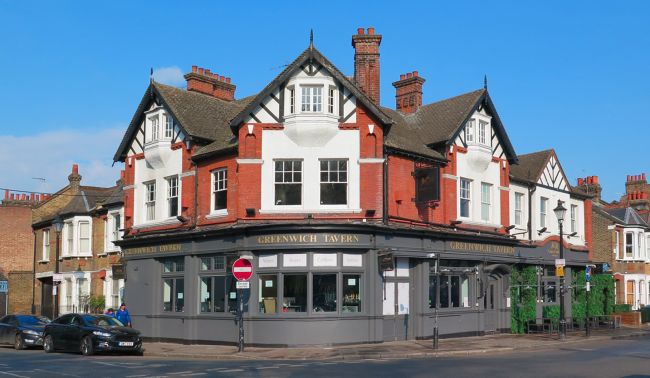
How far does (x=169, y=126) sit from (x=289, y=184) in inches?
277

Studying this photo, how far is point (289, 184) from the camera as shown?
88.3 ft

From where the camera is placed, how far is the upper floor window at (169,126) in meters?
30.8

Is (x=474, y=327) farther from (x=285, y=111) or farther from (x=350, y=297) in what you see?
(x=285, y=111)

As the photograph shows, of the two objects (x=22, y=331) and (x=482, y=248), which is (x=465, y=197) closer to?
(x=482, y=248)

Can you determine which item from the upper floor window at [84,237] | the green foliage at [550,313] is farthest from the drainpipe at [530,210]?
the upper floor window at [84,237]

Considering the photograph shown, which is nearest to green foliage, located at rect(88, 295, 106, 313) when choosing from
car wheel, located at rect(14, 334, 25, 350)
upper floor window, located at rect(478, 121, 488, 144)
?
car wheel, located at rect(14, 334, 25, 350)

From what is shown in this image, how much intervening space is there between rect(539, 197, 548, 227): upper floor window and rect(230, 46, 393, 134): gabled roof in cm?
→ 1368

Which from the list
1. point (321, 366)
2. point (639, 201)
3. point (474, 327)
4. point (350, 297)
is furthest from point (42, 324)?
point (639, 201)

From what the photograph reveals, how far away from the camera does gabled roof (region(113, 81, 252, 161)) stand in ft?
98.4

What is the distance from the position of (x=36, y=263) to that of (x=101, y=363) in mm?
28537

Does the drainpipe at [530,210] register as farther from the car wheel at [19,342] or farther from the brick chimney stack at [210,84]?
the car wheel at [19,342]

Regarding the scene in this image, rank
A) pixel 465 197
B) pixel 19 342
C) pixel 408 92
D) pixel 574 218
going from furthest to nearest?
pixel 574 218, pixel 408 92, pixel 465 197, pixel 19 342

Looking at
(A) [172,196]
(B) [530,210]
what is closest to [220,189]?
(A) [172,196]

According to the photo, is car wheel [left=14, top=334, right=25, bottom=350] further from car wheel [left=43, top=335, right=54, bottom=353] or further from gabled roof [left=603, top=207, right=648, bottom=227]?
gabled roof [left=603, top=207, right=648, bottom=227]
